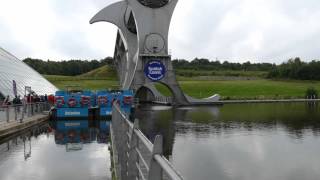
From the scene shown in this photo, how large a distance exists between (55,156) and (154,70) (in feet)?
112

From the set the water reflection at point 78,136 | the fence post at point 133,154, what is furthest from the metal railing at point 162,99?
the fence post at point 133,154

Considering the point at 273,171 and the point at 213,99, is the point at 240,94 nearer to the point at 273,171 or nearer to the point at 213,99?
the point at 213,99

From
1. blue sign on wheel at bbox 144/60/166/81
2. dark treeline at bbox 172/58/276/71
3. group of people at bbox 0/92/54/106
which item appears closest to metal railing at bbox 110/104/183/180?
group of people at bbox 0/92/54/106

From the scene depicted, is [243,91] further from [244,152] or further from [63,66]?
[63,66]

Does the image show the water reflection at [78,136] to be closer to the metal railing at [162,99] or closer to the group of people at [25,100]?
the group of people at [25,100]

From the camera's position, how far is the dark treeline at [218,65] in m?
155

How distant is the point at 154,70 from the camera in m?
48.5

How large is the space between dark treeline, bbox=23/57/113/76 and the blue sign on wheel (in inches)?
4528

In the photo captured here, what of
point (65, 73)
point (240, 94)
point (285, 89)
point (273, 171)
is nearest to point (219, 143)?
point (273, 171)

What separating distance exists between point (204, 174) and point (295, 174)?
2.50 metres

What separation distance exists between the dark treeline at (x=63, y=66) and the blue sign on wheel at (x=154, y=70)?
115m

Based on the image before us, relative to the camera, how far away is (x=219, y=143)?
1828 cm

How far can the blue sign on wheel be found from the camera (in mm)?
48300

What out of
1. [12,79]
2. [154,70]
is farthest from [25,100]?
[154,70]
